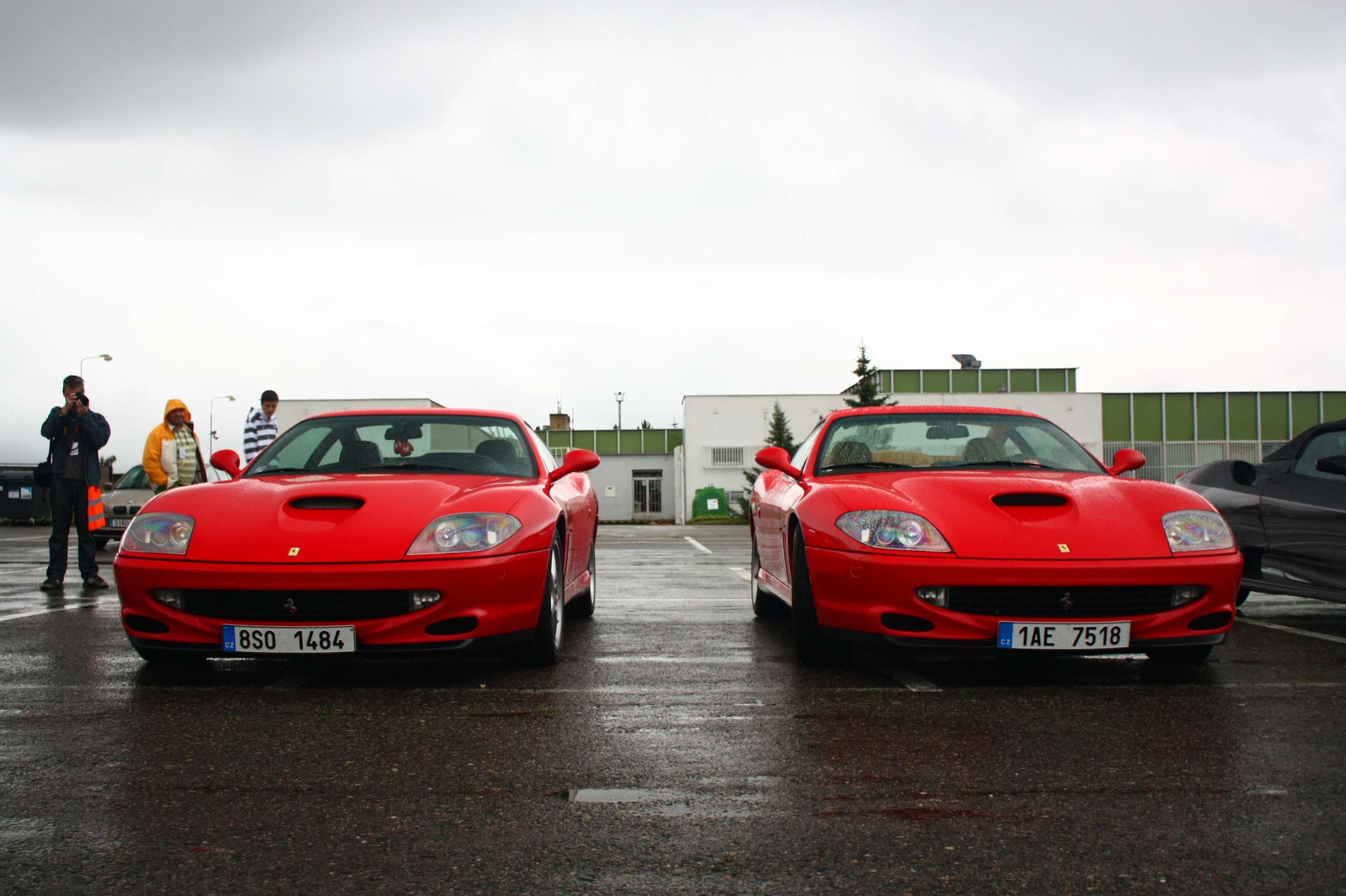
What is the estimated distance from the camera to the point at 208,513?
16.4 feet

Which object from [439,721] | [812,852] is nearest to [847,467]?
[439,721]

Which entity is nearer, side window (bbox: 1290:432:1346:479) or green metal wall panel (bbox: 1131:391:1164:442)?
side window (bbox: 1290:432:1346:479)

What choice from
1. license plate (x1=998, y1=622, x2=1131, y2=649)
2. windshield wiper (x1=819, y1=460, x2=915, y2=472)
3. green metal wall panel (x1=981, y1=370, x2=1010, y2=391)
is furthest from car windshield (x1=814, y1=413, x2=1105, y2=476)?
green metal wall panel (x1=981, y1=370, x2=1010, y2=391)

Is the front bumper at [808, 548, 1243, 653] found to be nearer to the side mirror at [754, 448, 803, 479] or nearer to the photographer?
the side mirror at [754, 448, 803, 479]

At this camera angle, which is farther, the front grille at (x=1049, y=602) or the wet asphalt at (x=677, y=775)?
the front grille at (x=1049, y=602)

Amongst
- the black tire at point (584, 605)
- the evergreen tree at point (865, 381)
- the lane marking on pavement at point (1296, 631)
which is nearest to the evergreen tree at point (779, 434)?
the evergreen tree at point (865, 381)

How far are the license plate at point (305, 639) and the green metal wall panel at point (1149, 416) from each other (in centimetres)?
4995

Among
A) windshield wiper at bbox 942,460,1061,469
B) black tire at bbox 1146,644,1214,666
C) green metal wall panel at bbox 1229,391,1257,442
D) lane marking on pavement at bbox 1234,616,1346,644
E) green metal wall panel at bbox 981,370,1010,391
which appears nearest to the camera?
black tire at bbox 1146,644,1214,666

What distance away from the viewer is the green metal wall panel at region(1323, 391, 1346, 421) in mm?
50500

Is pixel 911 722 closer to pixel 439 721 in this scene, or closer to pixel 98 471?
pixel 439 721

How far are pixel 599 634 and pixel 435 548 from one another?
2.04 metres

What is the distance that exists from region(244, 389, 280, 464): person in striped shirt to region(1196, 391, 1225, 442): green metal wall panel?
4727cm

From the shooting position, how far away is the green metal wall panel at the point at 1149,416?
49.7 m

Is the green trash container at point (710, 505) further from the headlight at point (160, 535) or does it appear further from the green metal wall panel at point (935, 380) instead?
the headlight at point (160, 535)
